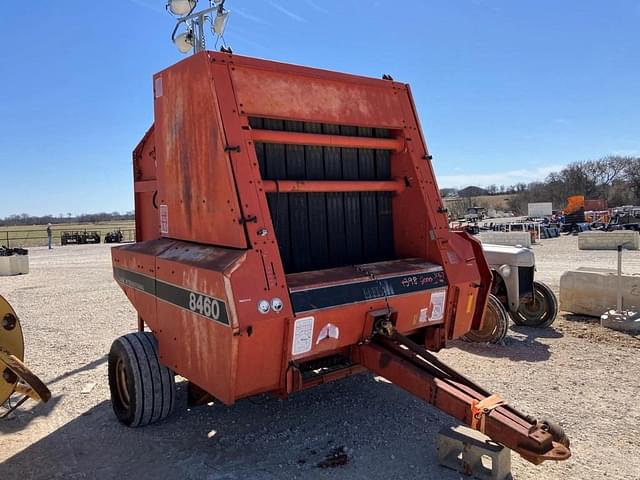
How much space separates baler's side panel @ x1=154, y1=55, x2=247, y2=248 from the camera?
345 cm

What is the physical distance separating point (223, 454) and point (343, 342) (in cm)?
122

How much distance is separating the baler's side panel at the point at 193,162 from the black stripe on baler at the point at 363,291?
0.54 m

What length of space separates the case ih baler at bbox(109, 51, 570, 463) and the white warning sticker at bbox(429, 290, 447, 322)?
0.04ft

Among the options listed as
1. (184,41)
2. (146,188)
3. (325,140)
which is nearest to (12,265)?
(184,41)

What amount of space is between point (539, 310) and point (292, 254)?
475 centimetres

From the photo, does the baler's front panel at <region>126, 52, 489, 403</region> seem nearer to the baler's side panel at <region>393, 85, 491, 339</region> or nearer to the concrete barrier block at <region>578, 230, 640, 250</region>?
the baler's side panel at <region>393, 85, 491, 339</region>

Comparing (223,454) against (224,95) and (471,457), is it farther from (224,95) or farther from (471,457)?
(224,95)

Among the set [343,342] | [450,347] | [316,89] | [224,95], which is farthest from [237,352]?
[450,347]

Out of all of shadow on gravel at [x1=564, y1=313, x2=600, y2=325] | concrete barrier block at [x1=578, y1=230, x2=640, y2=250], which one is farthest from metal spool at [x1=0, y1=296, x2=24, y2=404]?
concrete barrier block at [x1=578, y1=230, x2=640, y2=250]

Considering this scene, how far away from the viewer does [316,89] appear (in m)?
4.00

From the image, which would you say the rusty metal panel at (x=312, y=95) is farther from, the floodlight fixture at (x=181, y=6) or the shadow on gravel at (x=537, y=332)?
the floodlight fixture at (x=181, y=6)

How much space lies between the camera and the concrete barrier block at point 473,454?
3115mm

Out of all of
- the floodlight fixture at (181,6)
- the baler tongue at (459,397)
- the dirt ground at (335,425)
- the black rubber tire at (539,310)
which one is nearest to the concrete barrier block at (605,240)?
the black rubber tire at (539,310)

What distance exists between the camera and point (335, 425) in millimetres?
4160
